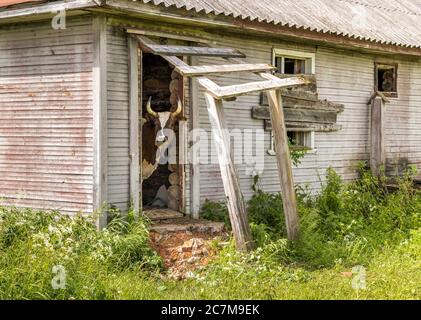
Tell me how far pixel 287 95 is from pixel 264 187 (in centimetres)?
174

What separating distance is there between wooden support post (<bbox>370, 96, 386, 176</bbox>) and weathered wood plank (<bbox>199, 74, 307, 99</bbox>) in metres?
5.46

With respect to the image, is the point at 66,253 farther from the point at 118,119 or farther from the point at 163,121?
the point at 163,121

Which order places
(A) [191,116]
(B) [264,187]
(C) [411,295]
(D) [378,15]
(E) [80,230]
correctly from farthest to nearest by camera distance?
(D) [378,15]
(B) [264,187]
(A) [191,116]
(E) [80,230]
(C) [411,295]

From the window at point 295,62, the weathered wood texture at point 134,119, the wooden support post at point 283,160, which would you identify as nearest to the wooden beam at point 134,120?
the weathered wood texture at point 134,119

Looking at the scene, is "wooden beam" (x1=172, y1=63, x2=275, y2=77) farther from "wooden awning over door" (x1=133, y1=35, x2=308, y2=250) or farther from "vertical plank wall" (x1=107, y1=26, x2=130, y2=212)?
"vertical plank wall" (x1=107, y1=26, x2=130, y2=212)

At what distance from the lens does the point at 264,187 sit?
467 inches

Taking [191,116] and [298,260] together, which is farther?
[191,116]

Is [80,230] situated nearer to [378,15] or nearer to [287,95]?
[287,95]

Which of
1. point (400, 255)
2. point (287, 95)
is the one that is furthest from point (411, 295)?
point (287, 95)

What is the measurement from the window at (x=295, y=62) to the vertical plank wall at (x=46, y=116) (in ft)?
14.0

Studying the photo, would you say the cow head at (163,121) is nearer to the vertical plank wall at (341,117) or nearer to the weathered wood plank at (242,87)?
the vertical plank wall at (341,117)

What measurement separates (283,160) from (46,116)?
3.40m

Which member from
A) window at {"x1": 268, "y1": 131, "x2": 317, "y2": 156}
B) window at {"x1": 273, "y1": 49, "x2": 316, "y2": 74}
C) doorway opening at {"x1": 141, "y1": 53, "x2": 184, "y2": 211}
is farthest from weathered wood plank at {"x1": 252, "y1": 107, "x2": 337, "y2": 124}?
doorway opening at {"x1": 141, "y1": 53, "x2": 184, "y2": 211}
